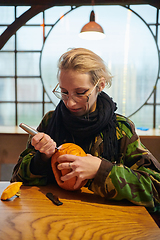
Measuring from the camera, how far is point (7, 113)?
4.39 meters

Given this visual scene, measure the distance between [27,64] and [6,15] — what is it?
97 cm

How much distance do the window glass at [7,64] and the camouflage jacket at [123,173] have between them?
326cm

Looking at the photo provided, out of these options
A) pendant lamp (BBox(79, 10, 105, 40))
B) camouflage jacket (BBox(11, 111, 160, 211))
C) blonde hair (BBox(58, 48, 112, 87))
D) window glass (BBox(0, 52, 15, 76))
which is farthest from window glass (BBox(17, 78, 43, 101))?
blonde hair (BBox(58, 48, 112, 87))

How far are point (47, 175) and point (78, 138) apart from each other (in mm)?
249

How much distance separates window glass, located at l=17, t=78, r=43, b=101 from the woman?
9.97 feet

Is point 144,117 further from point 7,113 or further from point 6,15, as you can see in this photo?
point 6,15

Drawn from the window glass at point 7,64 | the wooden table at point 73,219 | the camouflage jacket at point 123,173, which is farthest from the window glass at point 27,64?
the wooden table at point 73,219

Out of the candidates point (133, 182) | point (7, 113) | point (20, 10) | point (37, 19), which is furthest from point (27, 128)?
point (20, 10)

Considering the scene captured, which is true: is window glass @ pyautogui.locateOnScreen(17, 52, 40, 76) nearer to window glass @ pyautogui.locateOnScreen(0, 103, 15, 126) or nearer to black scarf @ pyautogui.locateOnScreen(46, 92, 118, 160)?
window glass @ pyautogui.locateOnScreen(0, 103, 15, 126)


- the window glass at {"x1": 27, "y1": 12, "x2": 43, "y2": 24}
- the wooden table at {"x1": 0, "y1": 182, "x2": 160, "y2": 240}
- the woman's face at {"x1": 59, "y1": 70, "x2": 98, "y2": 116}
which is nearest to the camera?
the wooden table at {"x1": 0, "y1": 182, "x2": 160, "y2": 240}

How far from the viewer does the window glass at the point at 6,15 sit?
425 centimetres

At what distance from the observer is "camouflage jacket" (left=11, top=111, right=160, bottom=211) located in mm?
941

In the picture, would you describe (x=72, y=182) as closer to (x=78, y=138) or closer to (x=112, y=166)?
(x=112, y=166)

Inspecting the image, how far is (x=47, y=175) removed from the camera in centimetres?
119
